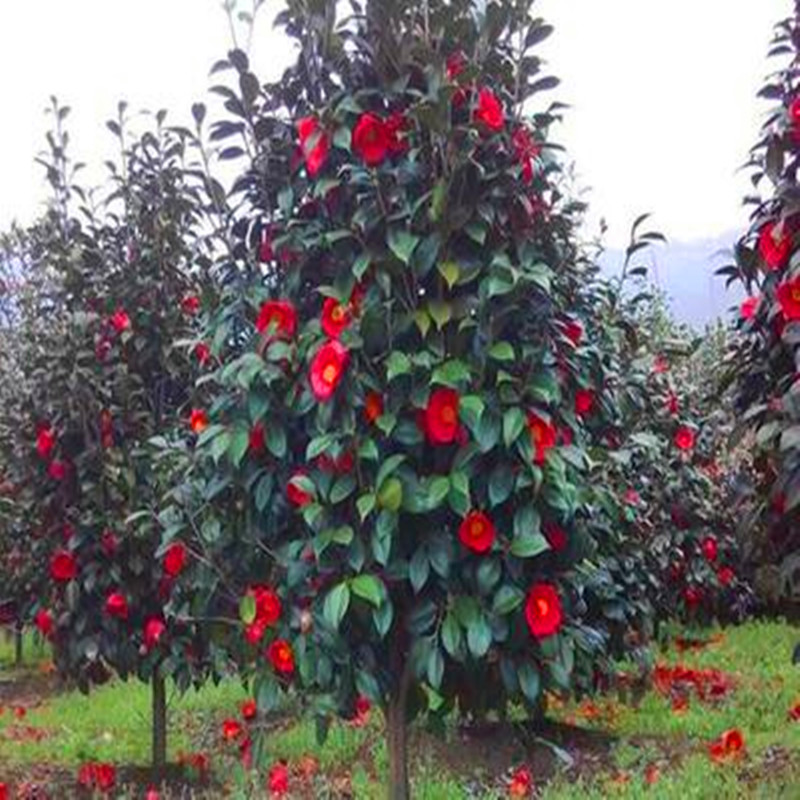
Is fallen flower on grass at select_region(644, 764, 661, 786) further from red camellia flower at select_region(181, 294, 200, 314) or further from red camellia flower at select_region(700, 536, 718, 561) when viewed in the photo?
red camellia flower at select_region(700, 536, 718, 561)

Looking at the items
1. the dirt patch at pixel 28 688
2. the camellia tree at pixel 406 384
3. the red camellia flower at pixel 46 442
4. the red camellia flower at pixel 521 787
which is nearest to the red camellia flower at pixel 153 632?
the red camellia flower at pixel 46 442

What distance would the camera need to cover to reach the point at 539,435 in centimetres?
250

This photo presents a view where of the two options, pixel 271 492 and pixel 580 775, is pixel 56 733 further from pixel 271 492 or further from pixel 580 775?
pixel 271 492

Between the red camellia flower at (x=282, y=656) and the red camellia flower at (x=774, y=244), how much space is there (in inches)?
53.3

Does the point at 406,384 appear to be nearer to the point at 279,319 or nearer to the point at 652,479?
the point at 279,319

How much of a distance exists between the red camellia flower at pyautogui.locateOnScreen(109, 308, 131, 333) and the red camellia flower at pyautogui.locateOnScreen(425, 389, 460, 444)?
7.37 feet

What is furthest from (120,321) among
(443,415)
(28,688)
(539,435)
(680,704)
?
(28,688)

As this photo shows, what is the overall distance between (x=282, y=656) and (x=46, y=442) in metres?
2.06

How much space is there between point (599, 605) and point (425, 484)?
117 inches

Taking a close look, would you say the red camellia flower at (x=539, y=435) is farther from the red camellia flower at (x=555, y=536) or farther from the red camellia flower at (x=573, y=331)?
the red camellia flower at (x=573, y=331)

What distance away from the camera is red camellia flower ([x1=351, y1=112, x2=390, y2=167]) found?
2598 millimetres

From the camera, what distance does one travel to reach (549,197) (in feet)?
9.18

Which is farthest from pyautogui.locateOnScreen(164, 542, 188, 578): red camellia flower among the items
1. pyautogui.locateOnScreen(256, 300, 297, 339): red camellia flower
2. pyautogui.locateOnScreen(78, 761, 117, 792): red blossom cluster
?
pyautogui.locateOnScreen(78, 761, 117, 792): red blossom cluster

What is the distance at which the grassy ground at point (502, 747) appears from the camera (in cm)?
437
